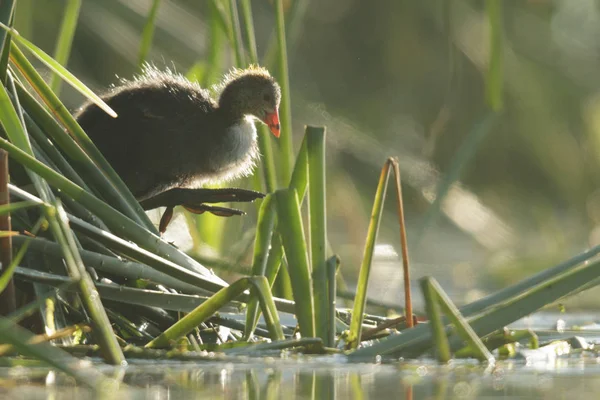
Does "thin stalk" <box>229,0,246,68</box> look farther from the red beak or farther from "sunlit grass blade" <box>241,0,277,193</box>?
the red beak

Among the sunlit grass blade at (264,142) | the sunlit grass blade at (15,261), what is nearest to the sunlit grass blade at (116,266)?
the sunlit grass blade at (15,261)

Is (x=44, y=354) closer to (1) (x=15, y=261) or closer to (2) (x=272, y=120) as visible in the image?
(1) (x=15, y=261)

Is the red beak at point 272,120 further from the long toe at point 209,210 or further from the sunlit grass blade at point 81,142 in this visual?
the sunlit grass blade at point 81,142

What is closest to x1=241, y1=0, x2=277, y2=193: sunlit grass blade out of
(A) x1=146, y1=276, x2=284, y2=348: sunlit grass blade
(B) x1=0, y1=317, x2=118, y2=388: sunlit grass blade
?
(A) x1=146, y1=276, x2=284, y2=348: sunlit grass blade

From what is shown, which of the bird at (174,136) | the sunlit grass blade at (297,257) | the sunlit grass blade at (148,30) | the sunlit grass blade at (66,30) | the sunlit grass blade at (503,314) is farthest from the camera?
the bird at (174,136)

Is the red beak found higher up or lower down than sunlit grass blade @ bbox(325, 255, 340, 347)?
higher up

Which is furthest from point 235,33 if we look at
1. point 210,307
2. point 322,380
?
point 322,380

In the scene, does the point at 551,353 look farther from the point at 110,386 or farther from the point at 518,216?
the point at 518,216
